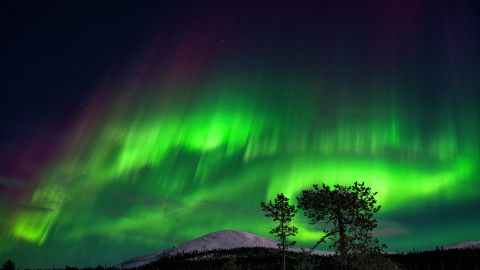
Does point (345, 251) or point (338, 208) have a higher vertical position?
point (338, 208)

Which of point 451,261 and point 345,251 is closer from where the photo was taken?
point 345,251

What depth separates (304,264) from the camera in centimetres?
2553

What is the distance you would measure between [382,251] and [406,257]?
151 m

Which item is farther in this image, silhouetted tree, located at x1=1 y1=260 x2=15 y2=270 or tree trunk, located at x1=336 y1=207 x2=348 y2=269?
silhouetted tree, located at x1=1 y1=260 x2=15 y2=270

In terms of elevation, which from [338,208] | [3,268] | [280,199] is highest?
[280,199]

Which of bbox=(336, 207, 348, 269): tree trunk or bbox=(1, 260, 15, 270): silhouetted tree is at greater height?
bbox=(336, 207, 348, 269): tree trunk

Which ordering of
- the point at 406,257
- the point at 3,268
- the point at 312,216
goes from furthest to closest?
the point at 406,257 < the point at 3,268 < the point at 312,216

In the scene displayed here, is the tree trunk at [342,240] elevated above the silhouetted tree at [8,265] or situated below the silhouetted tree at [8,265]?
above

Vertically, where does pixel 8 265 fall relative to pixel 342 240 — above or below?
below

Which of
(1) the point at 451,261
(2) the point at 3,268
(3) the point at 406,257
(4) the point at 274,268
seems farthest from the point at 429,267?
(2) the point at 3,268

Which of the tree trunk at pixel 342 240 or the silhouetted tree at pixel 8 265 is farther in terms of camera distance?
the silhouetted tree at pixel 8 265

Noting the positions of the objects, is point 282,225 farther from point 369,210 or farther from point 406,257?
point 406,257

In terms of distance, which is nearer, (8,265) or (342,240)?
(342,240)

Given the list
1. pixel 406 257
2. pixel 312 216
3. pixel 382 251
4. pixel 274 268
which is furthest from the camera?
pixel 274 268
